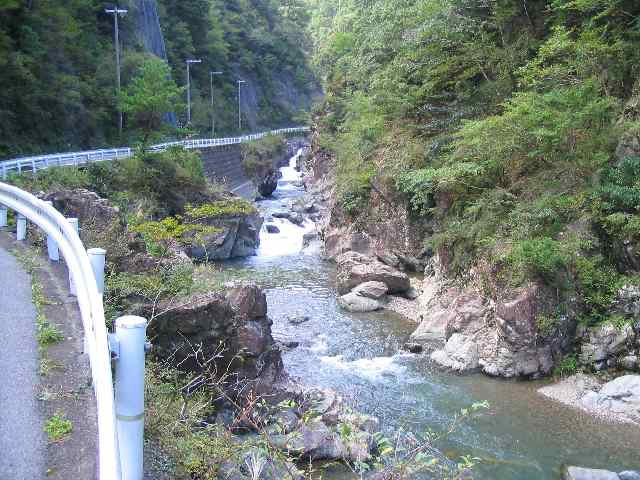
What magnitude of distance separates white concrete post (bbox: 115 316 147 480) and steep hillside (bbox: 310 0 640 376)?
11360 millimetres

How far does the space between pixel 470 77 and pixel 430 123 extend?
2.21 metres

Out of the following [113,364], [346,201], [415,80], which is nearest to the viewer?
[113,364]

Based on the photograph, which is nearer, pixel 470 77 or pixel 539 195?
pixel 539 195

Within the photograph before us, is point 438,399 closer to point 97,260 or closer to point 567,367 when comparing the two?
point 567,367

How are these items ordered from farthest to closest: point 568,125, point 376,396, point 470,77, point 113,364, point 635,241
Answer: point 470,77, point 568,125, point 635,241, point 376,396, point 113,364

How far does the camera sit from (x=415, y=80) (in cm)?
2306

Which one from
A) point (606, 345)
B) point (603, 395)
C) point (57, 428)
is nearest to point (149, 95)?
point (606, 345)

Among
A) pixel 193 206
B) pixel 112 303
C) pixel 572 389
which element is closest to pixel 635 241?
pixel 572 389

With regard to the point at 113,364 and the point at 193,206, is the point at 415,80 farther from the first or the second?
the point at 113,364

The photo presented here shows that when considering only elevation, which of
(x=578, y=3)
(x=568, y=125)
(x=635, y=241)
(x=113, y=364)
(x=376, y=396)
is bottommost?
(x=376, y=396)

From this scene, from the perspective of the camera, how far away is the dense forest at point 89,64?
95.6 feet

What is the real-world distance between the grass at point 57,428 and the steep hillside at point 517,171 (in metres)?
11.2

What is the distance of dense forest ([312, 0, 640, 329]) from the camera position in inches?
548

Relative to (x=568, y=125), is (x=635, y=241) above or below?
below
